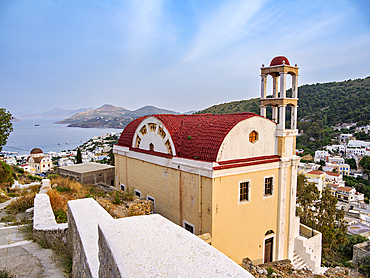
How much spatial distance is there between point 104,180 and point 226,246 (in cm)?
1199

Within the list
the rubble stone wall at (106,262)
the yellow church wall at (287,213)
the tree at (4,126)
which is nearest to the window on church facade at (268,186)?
the yellow church wall at (287,213)

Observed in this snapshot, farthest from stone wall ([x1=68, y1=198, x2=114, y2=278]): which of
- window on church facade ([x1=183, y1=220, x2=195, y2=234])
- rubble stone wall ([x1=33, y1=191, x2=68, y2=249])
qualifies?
window on church facade ([x1=183, y1=220, x2=195, y2=234])

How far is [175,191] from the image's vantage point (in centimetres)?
1097

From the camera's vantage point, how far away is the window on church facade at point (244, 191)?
32.7ft

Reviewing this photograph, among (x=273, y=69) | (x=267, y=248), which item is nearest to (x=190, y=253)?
(x=267, y=248)

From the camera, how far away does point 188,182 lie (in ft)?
33.4

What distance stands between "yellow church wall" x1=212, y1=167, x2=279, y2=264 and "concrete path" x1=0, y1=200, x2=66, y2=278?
5559 millimetres

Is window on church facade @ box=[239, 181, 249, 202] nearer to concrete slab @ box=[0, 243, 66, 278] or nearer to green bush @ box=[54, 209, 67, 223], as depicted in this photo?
green bush @ box=[54, 209, 67, 223]

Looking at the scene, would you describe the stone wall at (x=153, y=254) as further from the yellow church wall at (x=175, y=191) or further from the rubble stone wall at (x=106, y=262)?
the yellow church wall at (x=175, y=191)

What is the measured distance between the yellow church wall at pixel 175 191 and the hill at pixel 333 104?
73854 mm

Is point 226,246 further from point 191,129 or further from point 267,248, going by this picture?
point 191,129

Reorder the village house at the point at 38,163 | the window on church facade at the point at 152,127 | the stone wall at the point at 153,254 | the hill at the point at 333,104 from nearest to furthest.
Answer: the stone wall at the point at 153,254
the window on church facade at the point at 152,127
the village house at the point at 38,163
the hill at the point at 333,104

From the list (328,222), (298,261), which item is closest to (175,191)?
(298,261)

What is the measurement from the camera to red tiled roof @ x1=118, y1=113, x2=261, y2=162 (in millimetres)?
9555
